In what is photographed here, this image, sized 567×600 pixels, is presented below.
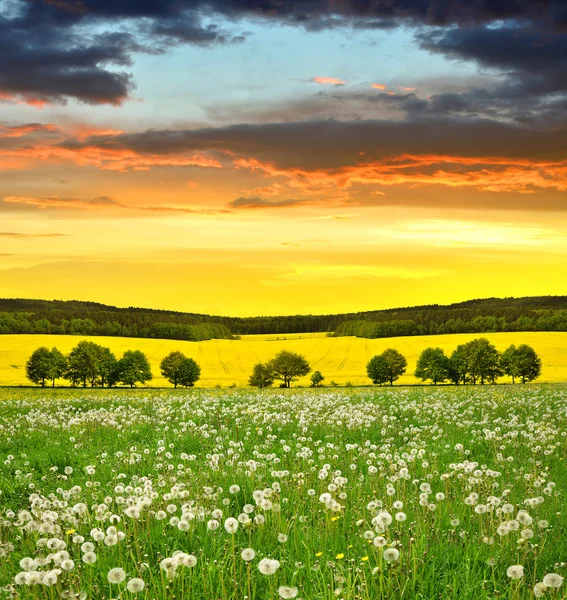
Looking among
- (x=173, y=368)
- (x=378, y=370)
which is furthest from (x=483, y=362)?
(x=173, y=368)

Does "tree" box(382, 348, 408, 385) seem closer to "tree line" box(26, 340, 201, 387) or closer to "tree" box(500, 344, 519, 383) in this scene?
"tree" box(500, 344, 519, 383)

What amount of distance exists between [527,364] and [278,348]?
38.9 metres

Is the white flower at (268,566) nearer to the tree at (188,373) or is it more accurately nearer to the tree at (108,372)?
the tree at (188,373)

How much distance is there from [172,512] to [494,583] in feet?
10.2

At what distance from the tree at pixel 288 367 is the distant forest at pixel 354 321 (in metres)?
39.9

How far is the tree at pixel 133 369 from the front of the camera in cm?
6925

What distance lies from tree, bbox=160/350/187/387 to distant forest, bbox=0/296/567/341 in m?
43.7

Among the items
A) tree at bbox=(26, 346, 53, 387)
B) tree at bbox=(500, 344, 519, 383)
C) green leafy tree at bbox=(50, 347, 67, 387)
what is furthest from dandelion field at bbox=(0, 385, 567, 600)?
green leafy tree at bbox=(50, 347, 67, 387)

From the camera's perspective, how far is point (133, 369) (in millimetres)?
69938

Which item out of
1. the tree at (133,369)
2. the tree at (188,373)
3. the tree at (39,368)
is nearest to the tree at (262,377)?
the tree at (188,373)

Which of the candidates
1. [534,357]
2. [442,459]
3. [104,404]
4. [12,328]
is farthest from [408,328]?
[442,459]

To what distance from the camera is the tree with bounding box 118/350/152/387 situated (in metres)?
69.2

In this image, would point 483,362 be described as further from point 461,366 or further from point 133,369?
point 133,369

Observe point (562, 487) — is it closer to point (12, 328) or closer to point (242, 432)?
point (242, 432)
